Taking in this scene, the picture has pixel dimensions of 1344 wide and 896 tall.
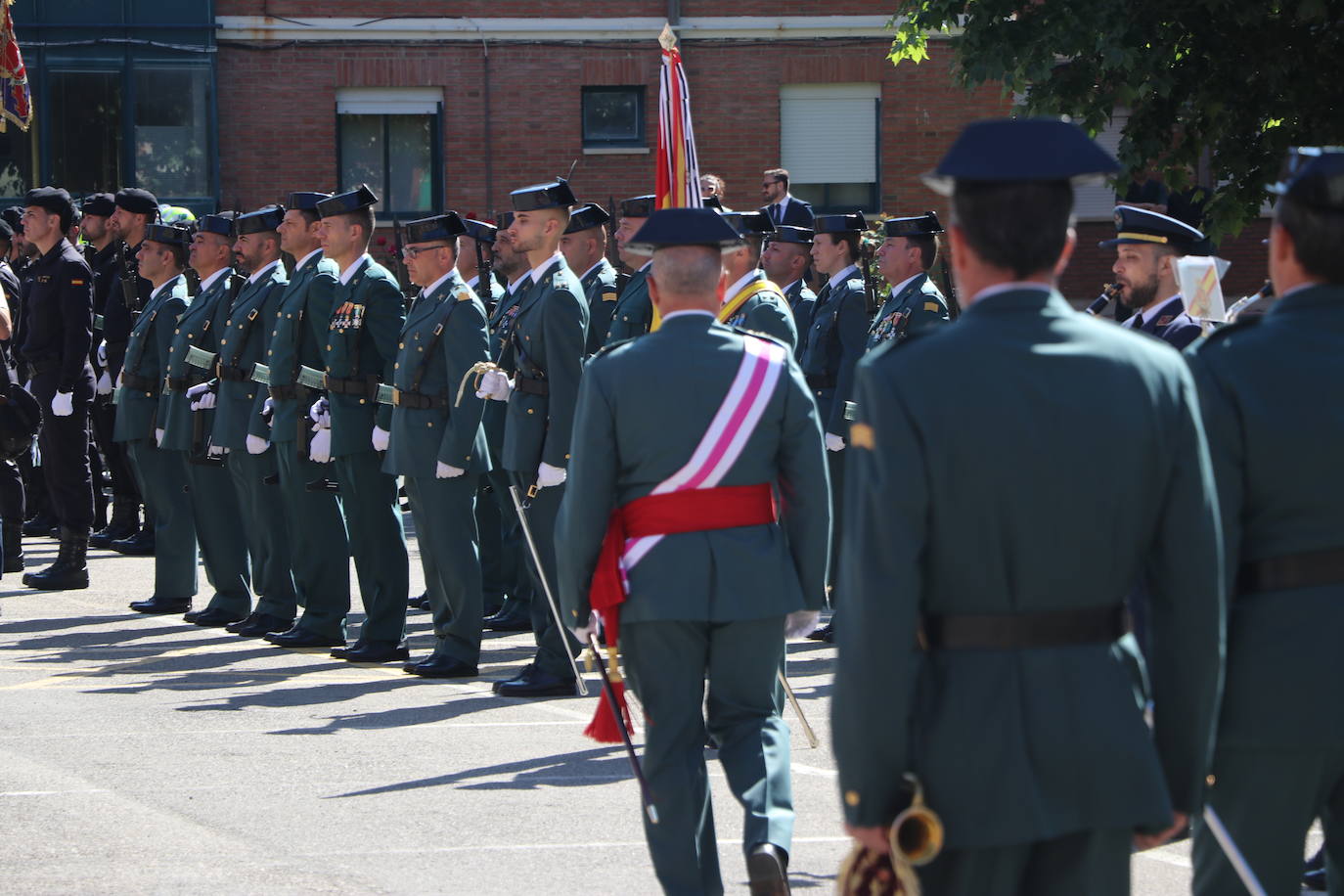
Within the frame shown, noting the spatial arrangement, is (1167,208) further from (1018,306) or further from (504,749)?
(1018,306)

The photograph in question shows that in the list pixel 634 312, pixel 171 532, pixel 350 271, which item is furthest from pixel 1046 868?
pixel 171 532

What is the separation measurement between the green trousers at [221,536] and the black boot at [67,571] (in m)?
1.66

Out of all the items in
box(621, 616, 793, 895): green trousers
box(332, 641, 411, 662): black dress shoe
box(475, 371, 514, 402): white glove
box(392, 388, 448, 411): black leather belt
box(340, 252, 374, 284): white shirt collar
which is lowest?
box(332, 641, 411, 662): black dress shoe

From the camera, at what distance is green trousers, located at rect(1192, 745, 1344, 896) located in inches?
154

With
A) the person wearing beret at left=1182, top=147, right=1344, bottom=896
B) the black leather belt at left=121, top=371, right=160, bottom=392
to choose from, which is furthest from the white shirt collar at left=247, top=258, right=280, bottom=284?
the person wearing beret at left=1182, top=147, right=1344, bottom=896

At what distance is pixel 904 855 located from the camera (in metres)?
3.22

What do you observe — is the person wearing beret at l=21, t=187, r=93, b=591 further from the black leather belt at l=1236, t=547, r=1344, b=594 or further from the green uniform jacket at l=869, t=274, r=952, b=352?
the black leather belt at l=1236, t=547, r=1344, b=594

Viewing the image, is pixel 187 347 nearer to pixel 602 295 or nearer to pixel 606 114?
pixel 602 295

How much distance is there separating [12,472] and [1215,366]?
10721 millimetres

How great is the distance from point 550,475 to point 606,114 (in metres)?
18.2

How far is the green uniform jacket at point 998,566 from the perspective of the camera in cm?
324

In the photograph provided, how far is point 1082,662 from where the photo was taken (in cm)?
331

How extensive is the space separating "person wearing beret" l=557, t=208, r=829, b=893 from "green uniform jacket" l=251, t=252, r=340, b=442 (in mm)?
5201

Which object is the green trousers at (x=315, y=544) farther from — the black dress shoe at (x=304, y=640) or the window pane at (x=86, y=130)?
the window pane at (x=86, y=130)
